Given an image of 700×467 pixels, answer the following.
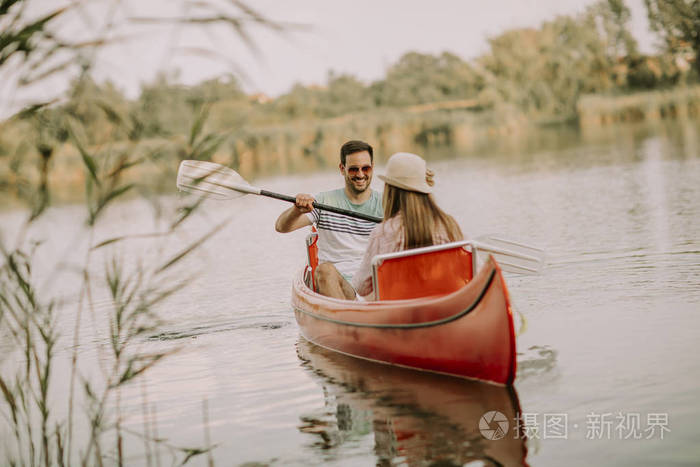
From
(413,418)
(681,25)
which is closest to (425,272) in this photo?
(413,418)

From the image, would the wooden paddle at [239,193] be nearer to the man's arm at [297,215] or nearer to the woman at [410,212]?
the man's arm at [297,215]

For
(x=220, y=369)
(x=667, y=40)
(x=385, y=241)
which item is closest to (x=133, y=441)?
(x=220, y=369)

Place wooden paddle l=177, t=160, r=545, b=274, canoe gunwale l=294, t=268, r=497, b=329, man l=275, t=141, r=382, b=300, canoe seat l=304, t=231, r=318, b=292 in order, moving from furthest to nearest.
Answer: canoe seat l=304, t=231, r=318, b=292 < man l=275, t=141, r=382, b=300 < canoe gunwale l=294, t=268, r=497, b=329 < wooden paddle l=177, t=160, r=545, b=274

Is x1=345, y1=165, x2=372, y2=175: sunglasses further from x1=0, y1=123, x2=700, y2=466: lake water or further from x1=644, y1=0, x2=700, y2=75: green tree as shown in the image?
x1=644, y1=0, x2=700, y2=75: green tree

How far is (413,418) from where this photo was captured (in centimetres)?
449

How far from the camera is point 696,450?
362 centimetres

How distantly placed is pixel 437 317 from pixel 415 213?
0.65 metres

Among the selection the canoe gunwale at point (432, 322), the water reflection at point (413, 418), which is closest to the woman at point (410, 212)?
the canoe gunwale at point (432, 322)

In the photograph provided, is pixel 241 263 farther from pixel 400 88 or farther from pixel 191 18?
pixel 400 88

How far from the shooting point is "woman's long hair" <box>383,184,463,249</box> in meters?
5.08

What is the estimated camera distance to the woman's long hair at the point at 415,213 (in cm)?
508

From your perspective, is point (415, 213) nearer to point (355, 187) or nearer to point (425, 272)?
point (425, 272)

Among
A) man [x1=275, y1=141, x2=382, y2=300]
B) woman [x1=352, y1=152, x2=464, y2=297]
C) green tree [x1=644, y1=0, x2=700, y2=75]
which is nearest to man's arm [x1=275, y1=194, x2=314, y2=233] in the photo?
man [x1=275, y1=141, x2=382, y2=300]

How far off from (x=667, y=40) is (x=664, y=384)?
53.4m
